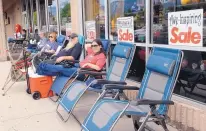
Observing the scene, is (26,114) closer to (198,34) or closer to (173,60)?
(173,60)

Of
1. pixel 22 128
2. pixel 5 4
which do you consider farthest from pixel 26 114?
pixel 5 4

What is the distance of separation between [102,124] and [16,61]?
11.0 feet

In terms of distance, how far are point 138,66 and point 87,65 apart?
84cm

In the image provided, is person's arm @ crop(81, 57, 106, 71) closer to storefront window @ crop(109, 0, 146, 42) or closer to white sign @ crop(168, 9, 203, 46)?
storefront window @ crop(109, 0, 146, 42)

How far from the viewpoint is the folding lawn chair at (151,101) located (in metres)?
2.43

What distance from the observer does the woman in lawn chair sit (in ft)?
13.1

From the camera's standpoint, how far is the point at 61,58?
15.7 ft

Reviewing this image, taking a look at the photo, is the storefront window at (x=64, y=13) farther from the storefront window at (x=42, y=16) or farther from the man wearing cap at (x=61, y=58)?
the storefront window at (x=42, y=16)

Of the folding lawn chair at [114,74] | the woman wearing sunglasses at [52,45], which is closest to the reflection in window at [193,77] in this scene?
the folding lawn chair at [114,74]

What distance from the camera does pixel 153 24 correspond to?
3.71 m

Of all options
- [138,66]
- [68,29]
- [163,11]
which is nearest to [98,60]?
[138,66]

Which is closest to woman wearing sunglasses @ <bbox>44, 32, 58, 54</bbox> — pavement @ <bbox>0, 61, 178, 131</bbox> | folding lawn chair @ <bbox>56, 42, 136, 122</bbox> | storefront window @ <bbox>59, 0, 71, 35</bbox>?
storefront window @ <bbox>59, 0, 71, 35</bbox>

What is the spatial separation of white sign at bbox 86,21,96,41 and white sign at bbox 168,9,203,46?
247 cm

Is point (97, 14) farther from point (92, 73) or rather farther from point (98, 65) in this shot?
point (92, 73)
